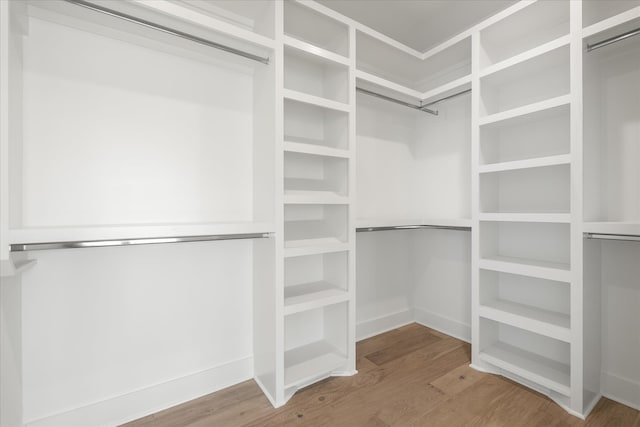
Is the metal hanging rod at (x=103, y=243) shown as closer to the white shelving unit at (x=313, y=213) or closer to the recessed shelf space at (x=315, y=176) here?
the white shelving unit at (x=313, y=213)

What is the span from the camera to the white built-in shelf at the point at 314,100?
165 cm

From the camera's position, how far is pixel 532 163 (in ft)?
Answer: 5.47

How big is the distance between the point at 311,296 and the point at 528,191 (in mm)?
1725

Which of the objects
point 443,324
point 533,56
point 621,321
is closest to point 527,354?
point 621,321

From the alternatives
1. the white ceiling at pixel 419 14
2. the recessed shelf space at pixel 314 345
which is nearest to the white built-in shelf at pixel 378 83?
the white ceiling at pixel 419 14

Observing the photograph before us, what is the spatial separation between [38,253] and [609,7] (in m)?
3.37

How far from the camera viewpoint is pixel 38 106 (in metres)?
1.32

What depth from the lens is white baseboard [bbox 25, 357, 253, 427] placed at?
1385 mm

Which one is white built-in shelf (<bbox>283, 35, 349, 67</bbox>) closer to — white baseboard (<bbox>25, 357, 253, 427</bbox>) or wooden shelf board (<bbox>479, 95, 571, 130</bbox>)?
wooden shelf board (<bbox>479, 95, 571, 130</bbox>)

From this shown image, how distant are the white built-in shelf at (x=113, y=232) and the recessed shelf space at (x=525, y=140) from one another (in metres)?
1.71

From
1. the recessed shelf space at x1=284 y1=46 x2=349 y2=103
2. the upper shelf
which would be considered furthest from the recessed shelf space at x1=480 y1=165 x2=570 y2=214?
the upper shelf

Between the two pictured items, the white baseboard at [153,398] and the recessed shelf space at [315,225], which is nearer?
the white baseboard at [153,398]

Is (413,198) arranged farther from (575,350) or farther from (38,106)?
(38,106)

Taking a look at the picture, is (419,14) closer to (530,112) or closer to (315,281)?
(530,112)
